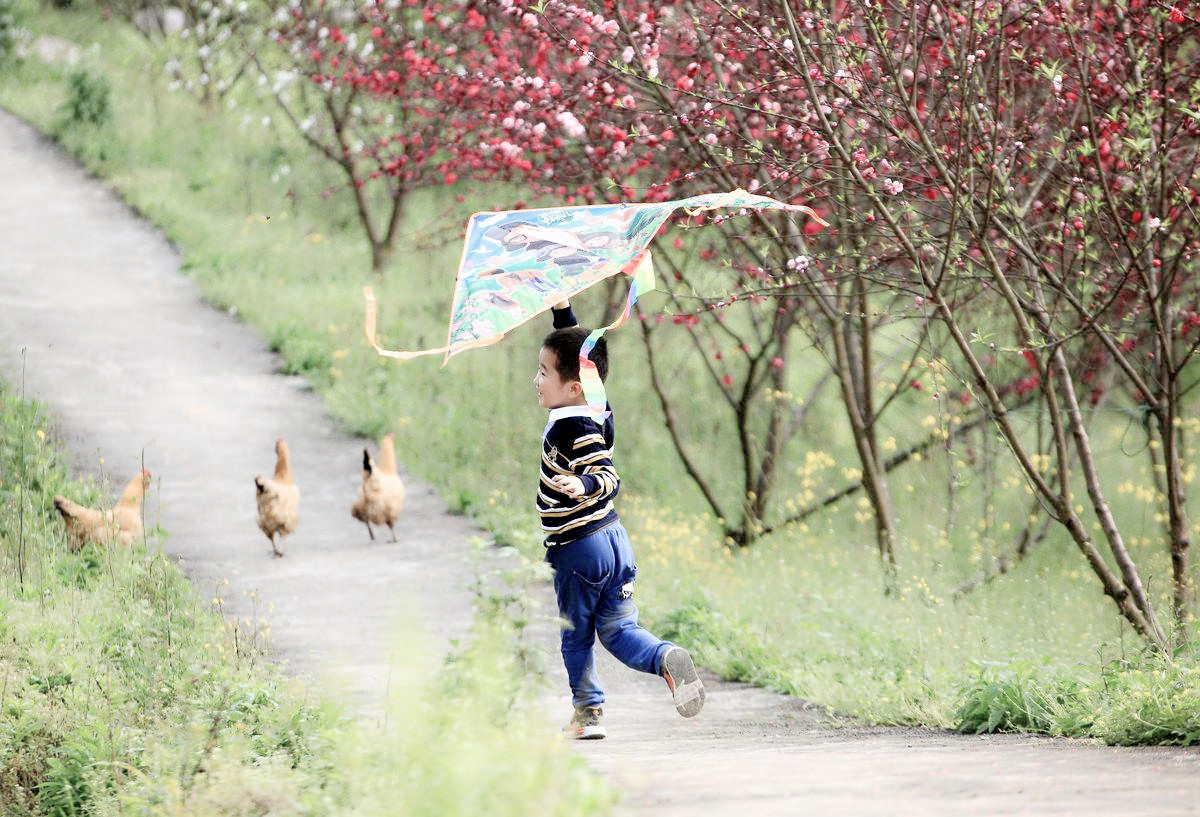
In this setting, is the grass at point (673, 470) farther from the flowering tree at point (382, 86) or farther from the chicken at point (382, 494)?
the chicken at point (382, 494)

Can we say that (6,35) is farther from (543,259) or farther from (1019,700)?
(1019,700)

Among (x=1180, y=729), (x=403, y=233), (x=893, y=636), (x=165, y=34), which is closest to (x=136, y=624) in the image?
(x=893, y=636)

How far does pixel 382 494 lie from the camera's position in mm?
9156

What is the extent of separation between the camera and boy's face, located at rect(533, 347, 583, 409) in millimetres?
5570

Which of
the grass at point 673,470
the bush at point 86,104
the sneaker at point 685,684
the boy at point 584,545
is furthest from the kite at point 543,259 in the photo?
the bush at point 86,104

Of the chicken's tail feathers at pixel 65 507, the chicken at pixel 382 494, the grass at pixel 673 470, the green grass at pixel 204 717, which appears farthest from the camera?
the chicken at pixel 382 494

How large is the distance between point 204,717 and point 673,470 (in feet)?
30.4

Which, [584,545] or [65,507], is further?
[65,507]

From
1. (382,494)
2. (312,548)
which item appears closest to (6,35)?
(312,548)

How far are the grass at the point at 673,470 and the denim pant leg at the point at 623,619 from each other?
740 millimetres

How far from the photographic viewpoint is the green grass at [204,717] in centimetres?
349

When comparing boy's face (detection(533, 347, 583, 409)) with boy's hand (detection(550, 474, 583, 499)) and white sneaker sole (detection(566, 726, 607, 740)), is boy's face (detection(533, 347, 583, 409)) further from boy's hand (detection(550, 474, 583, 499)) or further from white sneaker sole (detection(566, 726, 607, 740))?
white sneaker sole (detection(566, 726, 607, 740))

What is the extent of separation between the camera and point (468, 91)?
29.9 ft

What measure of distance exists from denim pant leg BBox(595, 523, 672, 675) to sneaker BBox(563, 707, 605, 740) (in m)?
0.25
